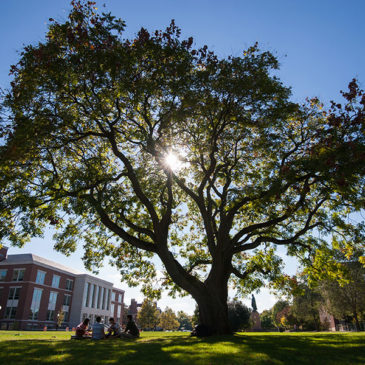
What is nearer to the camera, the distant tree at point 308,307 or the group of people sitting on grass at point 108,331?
the group of people sitting on grass at point 108,331

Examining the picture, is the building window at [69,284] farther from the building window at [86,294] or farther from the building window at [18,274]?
the building window at [18,274]

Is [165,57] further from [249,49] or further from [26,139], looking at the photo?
[26,139]

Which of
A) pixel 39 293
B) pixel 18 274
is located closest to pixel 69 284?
pixel 39 293

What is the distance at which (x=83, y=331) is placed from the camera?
14.5 metres

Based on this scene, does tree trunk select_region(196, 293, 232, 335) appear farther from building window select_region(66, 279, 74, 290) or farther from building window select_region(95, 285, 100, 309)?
building window select_region(95, 285, 100, 309)

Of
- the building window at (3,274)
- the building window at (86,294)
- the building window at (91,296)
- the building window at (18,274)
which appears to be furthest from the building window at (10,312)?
the building window at (91,296)

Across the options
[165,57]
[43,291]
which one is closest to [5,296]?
[43,291]

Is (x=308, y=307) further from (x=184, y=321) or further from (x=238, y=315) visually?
(x=184, y=321)

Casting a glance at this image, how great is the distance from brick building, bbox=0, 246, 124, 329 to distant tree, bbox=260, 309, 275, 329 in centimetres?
7427

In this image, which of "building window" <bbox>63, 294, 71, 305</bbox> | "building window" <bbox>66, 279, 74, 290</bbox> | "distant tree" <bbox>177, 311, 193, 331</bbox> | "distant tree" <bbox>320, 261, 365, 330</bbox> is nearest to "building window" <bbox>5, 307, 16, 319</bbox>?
"building window" <bbox>63, 294, 71, 305</bbox>

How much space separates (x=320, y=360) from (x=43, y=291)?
60.2m

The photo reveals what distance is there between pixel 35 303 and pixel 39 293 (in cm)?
194

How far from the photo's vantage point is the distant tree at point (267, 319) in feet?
374

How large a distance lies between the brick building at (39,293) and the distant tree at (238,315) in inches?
1395
